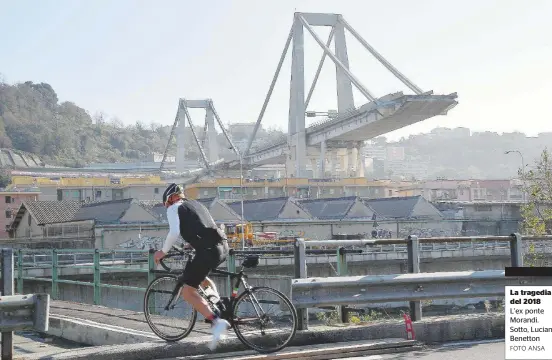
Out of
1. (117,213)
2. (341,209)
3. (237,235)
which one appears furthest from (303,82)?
(237,235)

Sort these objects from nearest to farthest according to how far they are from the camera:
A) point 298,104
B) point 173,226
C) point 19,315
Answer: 1. point 19,315
2. point 173,226
3. point 298,104

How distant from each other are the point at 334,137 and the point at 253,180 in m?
12.4

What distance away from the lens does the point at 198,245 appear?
659 cm

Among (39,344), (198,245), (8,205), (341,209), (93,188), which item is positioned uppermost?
(93,188)

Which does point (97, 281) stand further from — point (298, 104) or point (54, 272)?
point (298, 104)

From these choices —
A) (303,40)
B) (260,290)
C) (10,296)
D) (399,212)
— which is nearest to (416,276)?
(260,290)

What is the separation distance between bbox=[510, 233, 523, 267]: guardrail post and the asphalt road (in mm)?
1433

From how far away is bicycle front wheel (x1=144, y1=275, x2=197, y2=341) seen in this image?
273 inches

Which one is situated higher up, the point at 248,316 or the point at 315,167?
the point at 315,167

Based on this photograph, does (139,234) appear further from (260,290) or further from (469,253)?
(260,290)

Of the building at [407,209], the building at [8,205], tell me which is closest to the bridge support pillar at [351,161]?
the building at [407,209]

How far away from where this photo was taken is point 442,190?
13825 centimetres

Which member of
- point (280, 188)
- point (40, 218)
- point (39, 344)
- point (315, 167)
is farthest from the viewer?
point (315, 167)
